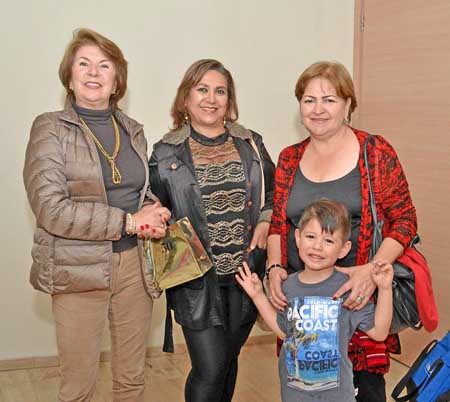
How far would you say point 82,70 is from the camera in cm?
234

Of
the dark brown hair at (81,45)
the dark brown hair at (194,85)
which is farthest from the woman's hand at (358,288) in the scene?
the dark brown hair at (81,45)

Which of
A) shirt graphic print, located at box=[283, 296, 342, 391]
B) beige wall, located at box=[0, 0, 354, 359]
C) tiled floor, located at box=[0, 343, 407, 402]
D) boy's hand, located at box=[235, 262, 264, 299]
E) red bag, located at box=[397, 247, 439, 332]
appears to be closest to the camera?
shirt graphic print, located at box=[283, 296, 342, 391]

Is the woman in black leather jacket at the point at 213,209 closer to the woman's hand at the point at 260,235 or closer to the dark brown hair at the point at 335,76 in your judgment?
the woman's hand at the point at 260,235

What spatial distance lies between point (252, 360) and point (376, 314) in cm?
175

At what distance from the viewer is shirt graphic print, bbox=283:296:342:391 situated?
2.04 meters

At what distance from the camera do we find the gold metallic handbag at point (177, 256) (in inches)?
93.8

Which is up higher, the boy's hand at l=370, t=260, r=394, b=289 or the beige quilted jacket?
the beige quilted jacket

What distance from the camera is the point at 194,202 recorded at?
243 cm

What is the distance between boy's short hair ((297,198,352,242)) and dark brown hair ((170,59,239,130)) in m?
0.64

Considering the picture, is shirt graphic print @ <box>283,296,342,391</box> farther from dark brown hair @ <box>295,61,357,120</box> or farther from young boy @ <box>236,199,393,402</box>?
dark brown hair @ <box>295,61,357,120</box>

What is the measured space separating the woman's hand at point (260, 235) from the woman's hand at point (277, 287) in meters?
0.17

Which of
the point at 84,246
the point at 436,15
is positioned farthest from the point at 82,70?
the point at 436,15

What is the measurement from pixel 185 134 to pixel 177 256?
0.46 meters

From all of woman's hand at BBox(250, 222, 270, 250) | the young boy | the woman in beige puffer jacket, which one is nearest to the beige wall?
the woman in beige puffer jacket
